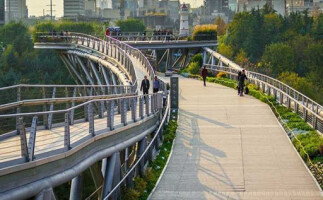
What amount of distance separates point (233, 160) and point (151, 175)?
3245 millimetres

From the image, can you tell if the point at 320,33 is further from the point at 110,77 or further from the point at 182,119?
the point at 182,119

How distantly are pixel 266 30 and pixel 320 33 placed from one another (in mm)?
9312

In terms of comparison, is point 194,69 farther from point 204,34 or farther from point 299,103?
point 299,103

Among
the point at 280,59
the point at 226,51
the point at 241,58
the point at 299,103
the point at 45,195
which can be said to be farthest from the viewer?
the point at 226,51

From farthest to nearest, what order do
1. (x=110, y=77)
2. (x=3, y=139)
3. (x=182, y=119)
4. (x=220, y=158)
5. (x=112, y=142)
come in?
1. (x=110, y=77)
2. (x=182, y=119)
3. (x=220, y=158)
4. (x=112, y=142)
5. (x=3, y=139)

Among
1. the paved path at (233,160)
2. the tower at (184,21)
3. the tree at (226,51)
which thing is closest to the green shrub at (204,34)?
the tower at (184,21)

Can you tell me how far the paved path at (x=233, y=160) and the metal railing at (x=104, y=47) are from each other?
4748 millimetres

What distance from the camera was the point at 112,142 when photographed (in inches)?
652

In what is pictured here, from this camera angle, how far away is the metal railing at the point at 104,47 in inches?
1576

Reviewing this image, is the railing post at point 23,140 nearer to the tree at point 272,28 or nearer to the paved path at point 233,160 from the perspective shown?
the paved path at point 233,160

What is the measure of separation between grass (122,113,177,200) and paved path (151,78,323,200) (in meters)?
0.21

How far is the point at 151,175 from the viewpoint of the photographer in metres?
18.4

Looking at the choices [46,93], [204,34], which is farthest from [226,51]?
[46,93]

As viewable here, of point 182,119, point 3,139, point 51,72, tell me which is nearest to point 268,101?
point 182,119
